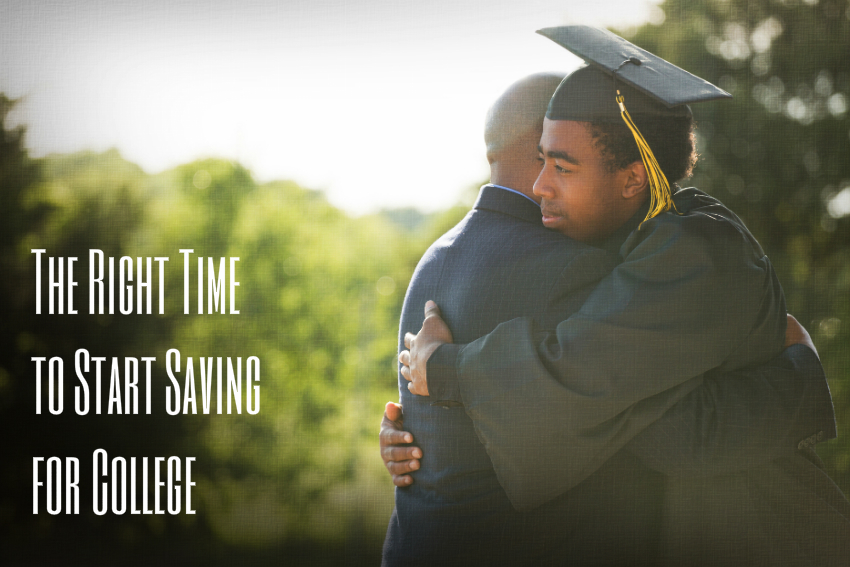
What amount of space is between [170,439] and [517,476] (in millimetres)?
4684

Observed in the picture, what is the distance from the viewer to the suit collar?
1778 mm

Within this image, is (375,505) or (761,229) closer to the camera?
(761,229)

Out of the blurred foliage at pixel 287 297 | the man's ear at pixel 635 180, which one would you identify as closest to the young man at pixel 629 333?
the man's ear at pixel 635 180

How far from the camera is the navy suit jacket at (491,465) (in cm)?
167

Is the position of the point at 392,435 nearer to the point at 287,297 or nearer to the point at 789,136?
the point at 789,136

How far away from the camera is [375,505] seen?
6.88m

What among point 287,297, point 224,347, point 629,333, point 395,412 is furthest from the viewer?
point 287,297

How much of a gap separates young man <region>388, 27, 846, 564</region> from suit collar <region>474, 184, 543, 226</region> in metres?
0.05

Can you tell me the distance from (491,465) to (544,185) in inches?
28.1

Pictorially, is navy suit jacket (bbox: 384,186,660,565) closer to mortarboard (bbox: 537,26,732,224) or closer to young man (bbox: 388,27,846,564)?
young man (bbox: 388,27,846,564)

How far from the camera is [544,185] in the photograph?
1.75 metres

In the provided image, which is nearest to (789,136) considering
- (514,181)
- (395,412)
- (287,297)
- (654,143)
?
(654,143)

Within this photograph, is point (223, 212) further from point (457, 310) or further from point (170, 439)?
point (457, 310)

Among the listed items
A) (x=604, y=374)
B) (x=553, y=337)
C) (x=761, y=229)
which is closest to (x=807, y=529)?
(x=604, y=374)
